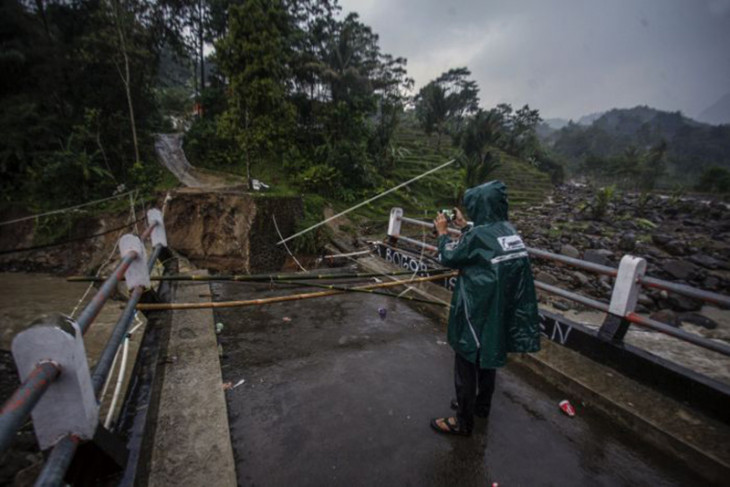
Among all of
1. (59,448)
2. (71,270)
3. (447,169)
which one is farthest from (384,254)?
(447,169)

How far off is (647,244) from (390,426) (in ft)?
56.4

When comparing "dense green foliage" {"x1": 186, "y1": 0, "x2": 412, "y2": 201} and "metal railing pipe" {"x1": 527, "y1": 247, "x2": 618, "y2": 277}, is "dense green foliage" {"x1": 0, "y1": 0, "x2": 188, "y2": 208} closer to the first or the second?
"dense green foliage" {"x1": 186, "y1": 0, "x2": 412, "y2": 201}

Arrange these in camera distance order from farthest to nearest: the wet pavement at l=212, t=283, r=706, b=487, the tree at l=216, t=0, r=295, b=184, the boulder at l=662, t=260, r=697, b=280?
the tree at l=216, t=0, r=295, b=184
the boulder at l=662, t=260, r=697, b=280
the wet pavement at l=212, t=283, r=706, b=487

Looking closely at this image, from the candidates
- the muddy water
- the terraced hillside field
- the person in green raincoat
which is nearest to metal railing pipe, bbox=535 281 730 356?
the person in green raincoat

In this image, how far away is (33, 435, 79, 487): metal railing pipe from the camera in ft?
3.99

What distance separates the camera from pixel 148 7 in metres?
18.1

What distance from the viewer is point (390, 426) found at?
8.03 ft

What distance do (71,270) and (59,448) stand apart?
15607mm

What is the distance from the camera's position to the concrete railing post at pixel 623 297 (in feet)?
9.55

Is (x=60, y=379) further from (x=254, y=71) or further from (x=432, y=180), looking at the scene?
(x=432, y=180)

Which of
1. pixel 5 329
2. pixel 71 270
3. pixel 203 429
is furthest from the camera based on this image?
pixel 71 270

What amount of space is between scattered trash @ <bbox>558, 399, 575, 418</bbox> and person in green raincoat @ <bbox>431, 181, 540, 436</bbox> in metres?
0.80

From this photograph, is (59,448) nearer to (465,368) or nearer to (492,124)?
(465,368)

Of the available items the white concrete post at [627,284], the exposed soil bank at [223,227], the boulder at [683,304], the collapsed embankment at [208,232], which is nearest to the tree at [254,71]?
the exposed soil bank at [223,227]
